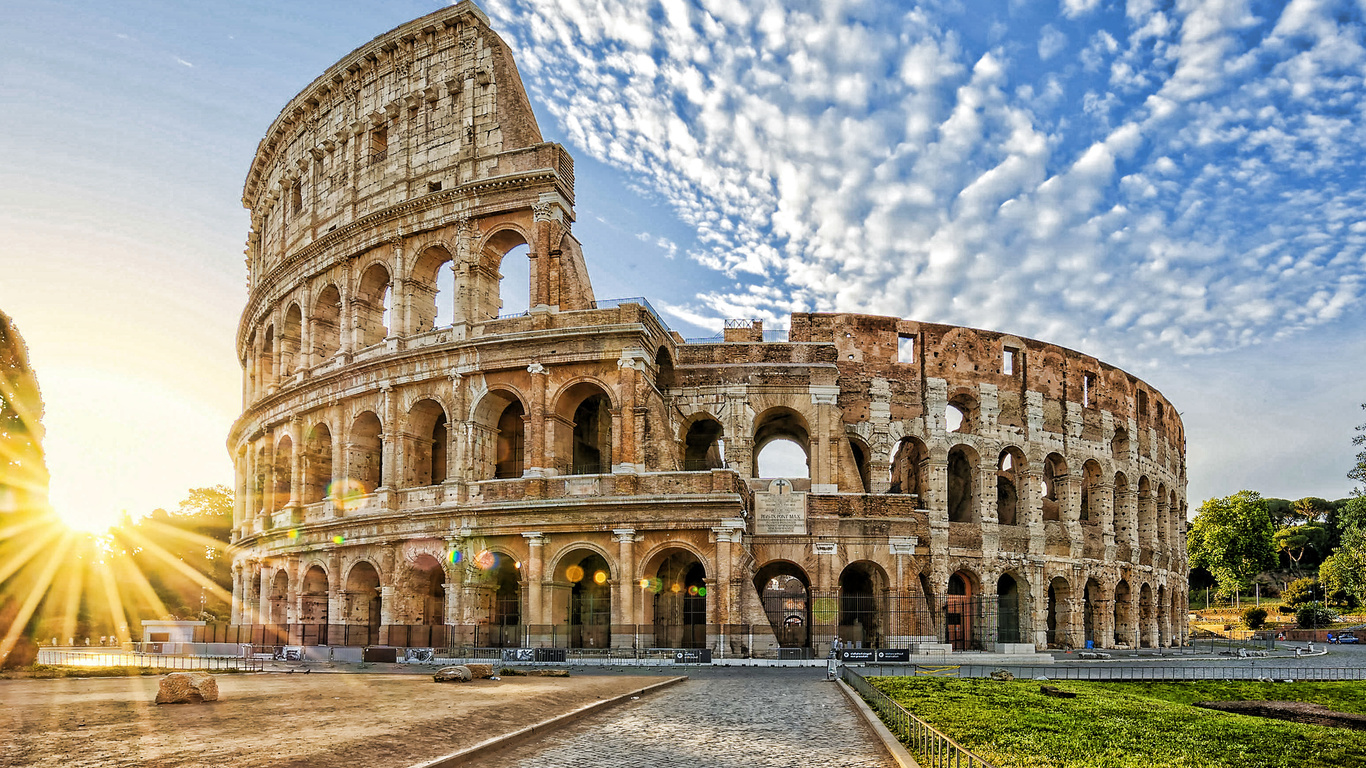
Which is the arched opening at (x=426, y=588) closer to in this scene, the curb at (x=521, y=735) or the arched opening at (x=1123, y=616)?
the curb at (x=521, y=735)

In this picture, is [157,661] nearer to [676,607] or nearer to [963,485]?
[676,607]

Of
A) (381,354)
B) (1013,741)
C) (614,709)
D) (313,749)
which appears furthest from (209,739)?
(381,354)

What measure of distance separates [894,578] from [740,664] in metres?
9.82

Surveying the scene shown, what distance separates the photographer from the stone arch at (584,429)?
29.9m

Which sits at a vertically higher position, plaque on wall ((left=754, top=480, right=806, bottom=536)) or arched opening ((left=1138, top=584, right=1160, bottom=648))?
plaque on wall ((left=754, top=480, right=806, bottom=536))

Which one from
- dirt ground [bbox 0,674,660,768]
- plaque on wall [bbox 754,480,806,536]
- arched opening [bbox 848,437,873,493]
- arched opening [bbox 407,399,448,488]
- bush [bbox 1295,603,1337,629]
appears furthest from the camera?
bush [bbox 1295,603,1337,629]

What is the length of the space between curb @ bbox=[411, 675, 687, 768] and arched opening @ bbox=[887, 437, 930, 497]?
945 inches

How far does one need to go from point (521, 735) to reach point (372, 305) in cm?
2666

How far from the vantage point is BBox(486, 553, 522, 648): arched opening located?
30031 mm

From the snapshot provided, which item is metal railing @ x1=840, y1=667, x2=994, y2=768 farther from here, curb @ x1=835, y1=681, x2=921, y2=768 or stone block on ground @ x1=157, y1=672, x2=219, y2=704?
stone block on ground @ x1=157, y1=672, x2=219, y2=704

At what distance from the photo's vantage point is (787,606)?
4659cm

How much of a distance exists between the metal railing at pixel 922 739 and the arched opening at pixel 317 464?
24815mm

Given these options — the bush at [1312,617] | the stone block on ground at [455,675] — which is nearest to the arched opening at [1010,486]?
the stone block on ground at [455,675]

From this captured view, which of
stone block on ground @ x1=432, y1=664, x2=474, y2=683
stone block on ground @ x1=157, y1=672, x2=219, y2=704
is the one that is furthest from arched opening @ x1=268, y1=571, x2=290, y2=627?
stone block on ground @ x1=157, y1=672, x2=219, y2=704
